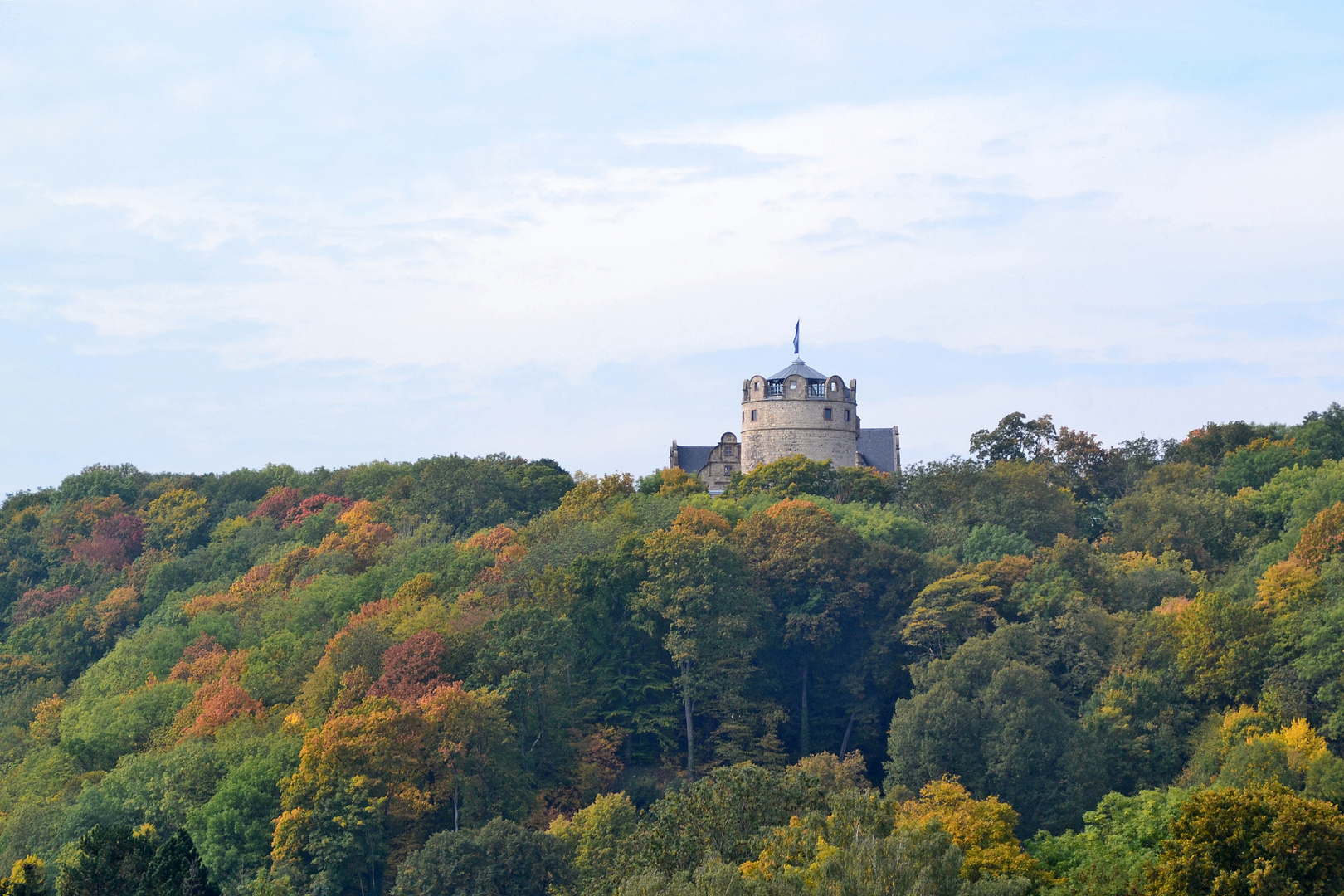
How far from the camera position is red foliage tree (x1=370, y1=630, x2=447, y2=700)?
5306 cm

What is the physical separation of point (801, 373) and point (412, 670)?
1158 inches

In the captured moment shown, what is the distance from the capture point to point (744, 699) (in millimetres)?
Result: 54844

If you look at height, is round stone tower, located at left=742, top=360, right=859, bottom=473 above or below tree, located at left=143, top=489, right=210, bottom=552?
above

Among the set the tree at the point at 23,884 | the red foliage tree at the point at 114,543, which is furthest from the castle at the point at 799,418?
the tree at the point at 23,884

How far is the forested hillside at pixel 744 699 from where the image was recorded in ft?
127

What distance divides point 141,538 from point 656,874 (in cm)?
5875

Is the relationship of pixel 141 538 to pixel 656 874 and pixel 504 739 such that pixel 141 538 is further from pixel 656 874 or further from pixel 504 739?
pixel 656 874

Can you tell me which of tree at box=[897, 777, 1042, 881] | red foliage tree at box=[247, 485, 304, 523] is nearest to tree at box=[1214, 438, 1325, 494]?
tree at box=[897, 777, 1042, 881]

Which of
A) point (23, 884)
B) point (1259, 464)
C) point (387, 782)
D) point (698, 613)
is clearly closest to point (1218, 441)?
point (1259, 464)

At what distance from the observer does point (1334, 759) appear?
143 ft

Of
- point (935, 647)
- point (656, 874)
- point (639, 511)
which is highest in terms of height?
point (639, 511)

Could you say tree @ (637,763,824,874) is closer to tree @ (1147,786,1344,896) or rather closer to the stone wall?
tree @ (1147,786,1344,896)

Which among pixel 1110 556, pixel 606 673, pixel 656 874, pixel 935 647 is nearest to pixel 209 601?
pixel 606 673

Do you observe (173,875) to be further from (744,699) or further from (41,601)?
(41,601)
